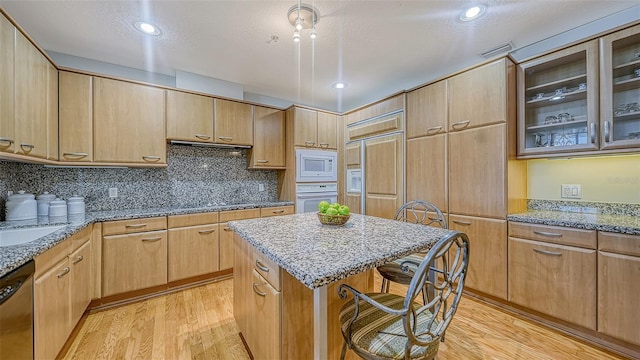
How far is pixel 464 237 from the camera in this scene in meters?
1.00

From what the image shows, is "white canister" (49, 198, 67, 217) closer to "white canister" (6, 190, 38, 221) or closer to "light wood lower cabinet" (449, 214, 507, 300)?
"white canister" (6, 190, 38, 221)

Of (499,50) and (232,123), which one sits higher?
(499,50)

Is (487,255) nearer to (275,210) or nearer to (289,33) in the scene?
(275,210)

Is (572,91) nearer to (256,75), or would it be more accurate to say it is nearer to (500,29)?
(500,29)

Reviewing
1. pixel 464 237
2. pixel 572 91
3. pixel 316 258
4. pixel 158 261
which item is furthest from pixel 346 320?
pixel 572 91

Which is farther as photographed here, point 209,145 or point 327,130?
point 327,130

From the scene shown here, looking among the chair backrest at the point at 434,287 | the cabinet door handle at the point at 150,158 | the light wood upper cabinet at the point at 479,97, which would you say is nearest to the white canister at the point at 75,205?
the cabinet door handle at the point at 150,158

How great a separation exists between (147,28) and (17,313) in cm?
215

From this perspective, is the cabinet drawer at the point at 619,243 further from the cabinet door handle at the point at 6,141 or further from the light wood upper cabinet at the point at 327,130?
the cabinet door handle at the point at 6,141

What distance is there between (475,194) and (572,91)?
114 cm

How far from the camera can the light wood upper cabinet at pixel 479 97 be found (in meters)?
2.17

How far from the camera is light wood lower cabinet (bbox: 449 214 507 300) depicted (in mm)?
2174

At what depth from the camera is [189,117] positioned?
285 centimetres

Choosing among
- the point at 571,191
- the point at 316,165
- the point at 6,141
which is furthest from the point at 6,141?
the point at 571,191
